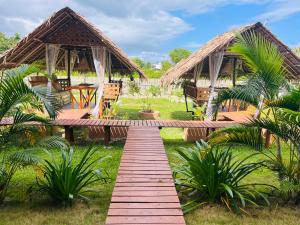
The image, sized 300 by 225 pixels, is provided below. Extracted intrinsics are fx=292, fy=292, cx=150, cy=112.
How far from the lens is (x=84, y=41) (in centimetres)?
976

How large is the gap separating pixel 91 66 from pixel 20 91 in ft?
44.2

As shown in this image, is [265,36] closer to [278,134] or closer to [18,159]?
[278,134]

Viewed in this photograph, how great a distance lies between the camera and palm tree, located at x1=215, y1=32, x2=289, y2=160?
4.18 m

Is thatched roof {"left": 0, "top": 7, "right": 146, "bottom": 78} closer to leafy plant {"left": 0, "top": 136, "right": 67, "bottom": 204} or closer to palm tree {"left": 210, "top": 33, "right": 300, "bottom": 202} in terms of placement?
leafy plant {"left": 0, "top": 136, "right": 67, "bottom": 204}

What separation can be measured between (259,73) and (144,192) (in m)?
2.37

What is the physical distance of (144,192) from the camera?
3709mm

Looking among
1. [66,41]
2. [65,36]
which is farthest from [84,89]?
[65,36]

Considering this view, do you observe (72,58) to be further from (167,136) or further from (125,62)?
(167,136)

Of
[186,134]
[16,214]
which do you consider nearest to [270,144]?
[186,134]

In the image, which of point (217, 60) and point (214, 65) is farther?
point (214, 65)

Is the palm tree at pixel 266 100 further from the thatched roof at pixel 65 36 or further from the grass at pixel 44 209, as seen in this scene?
the thatched roof at pixel 65 36

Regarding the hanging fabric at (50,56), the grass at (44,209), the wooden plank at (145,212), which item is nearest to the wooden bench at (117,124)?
the grass at (44,209)

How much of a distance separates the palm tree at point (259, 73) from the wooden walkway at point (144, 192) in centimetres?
145

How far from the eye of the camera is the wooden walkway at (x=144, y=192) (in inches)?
120
